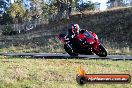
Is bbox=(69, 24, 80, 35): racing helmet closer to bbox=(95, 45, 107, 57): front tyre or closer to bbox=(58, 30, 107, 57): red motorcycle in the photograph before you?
bbox=(58, 30, 107, 57): red motorcycle

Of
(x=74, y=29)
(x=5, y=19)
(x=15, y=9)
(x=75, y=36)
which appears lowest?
(x=5, y=19)

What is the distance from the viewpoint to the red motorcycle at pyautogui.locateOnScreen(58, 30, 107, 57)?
369 inches

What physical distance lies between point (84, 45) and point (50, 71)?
17681mm

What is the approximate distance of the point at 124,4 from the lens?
259 feet

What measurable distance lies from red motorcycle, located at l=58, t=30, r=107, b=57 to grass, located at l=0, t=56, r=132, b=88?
13.7 meters

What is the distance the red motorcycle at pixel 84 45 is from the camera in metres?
9.37

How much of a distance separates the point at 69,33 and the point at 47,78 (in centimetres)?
1641

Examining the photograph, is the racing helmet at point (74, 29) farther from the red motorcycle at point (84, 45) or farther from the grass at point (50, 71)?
the grass at point (50, 71)

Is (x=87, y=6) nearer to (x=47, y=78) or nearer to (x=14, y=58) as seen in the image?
(x=14, y=58)

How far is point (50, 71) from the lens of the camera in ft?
88.5

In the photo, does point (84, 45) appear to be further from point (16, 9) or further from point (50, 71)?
point (16, 9)

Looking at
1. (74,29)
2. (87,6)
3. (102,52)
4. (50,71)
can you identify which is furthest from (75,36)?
(87,6)

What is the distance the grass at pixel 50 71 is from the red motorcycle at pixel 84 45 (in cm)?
1373

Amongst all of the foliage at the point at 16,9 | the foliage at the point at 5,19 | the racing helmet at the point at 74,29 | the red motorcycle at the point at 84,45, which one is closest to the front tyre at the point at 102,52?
the red motorcycle at the point at 84,45
